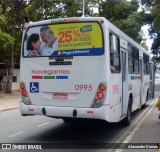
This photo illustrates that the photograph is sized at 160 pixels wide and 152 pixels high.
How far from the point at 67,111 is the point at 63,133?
1.89 meters

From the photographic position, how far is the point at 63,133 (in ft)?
34.0

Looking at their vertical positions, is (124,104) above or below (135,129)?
above

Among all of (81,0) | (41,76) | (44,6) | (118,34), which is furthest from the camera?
(81,0)

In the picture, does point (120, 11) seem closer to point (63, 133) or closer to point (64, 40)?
point (63, 133)

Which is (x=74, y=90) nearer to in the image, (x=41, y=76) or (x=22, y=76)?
(x=41, y=76)

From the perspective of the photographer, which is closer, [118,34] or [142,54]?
[118,34]

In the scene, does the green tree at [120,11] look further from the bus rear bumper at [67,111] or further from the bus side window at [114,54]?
the bus rear bumper at [67,111]

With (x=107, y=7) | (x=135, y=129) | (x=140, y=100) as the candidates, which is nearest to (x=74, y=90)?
(x=135, y=129)

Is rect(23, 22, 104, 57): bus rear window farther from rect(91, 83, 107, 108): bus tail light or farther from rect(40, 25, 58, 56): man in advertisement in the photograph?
rect(91, 83, 107, 108): bus tail light

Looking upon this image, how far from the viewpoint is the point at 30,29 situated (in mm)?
9492

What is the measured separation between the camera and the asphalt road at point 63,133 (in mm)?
8938

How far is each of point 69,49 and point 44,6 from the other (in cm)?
2225

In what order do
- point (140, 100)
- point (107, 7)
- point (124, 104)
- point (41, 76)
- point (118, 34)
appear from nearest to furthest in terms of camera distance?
point (41, 76)
point (118, 34)
point (124, 104)
point (140, 100)
point (107, 7)

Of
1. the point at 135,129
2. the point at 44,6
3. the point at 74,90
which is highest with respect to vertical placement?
the point at 44,6
